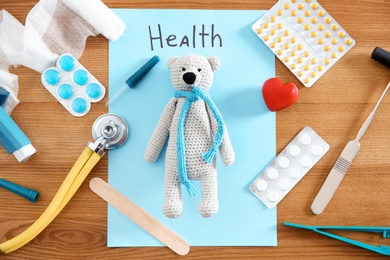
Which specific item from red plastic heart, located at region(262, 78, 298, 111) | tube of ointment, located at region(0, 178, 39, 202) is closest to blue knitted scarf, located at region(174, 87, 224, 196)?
red plastic heart, located at region(262, 78, 298, 111)

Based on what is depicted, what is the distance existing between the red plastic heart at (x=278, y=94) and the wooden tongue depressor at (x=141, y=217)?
24cm

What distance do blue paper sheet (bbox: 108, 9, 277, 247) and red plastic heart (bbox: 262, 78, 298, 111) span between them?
0.07 ft

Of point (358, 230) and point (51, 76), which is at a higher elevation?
point (51, 76)

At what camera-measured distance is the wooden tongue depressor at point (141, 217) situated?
65 centimetres

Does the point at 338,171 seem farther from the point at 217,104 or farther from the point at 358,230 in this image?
the point at 217,104

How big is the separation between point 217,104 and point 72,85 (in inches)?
8.8

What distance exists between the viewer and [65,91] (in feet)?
2.15

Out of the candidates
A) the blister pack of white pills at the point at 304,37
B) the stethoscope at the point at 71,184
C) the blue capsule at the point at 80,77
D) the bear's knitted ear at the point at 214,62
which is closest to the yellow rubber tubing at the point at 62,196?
the stethoscope at the point at 71,184

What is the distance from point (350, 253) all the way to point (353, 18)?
1.19ft

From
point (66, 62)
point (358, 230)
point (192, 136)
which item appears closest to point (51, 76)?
point (66, 62)

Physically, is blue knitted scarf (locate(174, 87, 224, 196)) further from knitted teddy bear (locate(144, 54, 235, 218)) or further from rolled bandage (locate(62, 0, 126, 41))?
rolled bandage (locate(62, 0, 126, 41))

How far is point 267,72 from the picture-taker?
0.67 metres

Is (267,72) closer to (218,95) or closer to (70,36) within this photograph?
(218,95)

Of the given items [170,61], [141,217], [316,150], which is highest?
[170,61]
